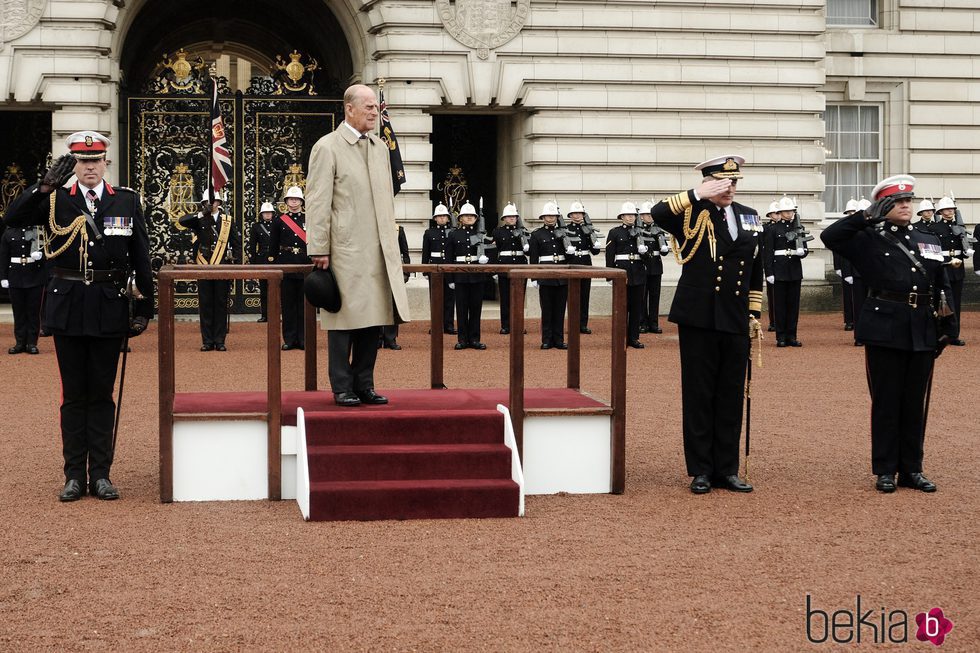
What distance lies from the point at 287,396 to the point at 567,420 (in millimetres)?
1579

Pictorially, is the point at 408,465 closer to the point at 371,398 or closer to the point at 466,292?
the point at 371,398

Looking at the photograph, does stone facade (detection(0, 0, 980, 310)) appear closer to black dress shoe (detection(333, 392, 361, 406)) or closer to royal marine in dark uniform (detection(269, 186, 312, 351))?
royal marine in dark uniform (detection(269, 186, 312, 351))

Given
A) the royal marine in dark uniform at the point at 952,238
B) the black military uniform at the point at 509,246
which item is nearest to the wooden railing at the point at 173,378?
the black military uniform at the point at 509,246

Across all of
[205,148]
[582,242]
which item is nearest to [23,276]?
[205,148]

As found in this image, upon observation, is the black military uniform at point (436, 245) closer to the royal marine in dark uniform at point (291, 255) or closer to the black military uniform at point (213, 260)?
the royal marine in dark uniform at point (291, 255)

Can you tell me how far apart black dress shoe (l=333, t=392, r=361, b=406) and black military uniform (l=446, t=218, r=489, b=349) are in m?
8.67

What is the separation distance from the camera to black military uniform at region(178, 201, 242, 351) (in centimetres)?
1591

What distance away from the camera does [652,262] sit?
18.1m

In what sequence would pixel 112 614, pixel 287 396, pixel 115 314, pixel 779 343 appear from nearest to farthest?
pixel 112 614
pixel 115 314
pixel 287 396
pixel 779 343

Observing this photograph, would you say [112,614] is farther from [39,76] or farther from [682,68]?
[682,68]

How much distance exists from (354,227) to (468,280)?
936 centimetres

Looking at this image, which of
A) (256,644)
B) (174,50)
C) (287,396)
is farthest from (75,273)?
(174,50)

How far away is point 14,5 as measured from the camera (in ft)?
62.8

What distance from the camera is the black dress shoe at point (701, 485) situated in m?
7.54
